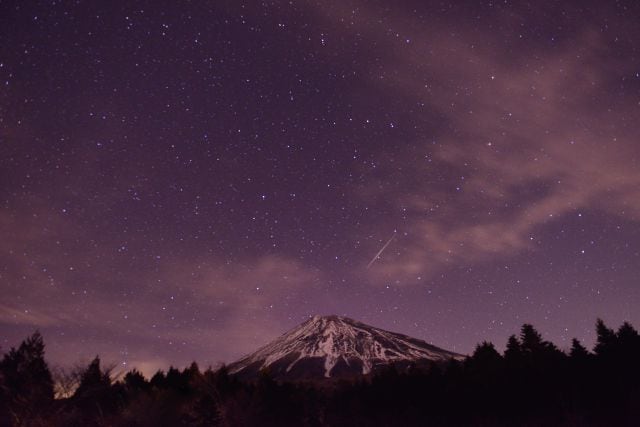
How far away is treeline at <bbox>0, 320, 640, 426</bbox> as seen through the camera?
36.1 meters

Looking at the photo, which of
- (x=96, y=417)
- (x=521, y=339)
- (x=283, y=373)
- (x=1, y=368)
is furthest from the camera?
(x=283, y=373)

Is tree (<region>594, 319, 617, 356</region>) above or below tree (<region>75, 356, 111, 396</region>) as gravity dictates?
above

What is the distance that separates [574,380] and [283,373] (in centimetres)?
17726

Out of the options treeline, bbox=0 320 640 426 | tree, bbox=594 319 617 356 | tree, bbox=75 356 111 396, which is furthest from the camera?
tree, bbox=75 356 111 396

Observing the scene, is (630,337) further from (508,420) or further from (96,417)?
(96,417)

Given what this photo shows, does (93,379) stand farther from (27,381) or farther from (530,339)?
(530,339)

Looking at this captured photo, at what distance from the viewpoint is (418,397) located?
4431 centimetres

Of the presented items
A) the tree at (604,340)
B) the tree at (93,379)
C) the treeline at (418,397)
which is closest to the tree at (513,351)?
the treeline at (418,397)

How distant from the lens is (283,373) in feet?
651

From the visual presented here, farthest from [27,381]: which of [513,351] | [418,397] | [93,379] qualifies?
[513,351]

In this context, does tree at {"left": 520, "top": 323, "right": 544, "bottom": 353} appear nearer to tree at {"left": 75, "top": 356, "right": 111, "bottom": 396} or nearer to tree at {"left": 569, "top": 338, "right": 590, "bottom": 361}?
tree at {"left": 569, "top": 338, "right": 590, "bottom": 361}

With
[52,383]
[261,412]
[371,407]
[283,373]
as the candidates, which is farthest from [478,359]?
[283,373]

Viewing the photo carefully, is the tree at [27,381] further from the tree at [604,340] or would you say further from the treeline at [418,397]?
the tree at [604,340]

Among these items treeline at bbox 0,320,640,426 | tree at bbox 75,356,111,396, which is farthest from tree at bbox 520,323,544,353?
tree at bbox 75,356,111,396
